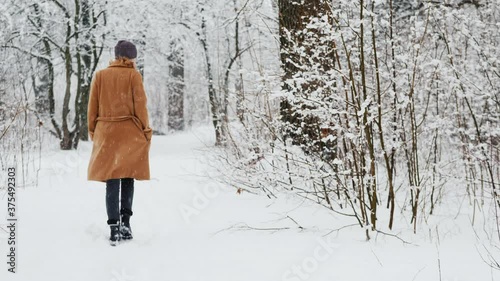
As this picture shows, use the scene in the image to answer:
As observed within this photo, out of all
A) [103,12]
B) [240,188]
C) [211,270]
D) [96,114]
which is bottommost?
[211,270]

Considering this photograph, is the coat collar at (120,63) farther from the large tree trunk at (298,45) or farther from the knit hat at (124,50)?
the large tree trunk at (298,45)

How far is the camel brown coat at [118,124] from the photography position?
3801 millimetres

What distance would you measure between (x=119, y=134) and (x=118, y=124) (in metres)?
0.09

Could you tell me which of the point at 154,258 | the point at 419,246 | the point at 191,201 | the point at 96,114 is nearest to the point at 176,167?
the point at 191,201

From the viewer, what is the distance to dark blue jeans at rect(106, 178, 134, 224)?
377 cm

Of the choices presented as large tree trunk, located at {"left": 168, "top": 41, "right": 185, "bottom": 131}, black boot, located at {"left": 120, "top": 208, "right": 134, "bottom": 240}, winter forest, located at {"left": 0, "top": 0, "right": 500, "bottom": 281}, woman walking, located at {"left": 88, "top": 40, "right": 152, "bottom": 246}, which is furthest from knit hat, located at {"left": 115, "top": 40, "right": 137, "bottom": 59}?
large tree trunk, located at {"left": 168, "top": 41, "right": 185, "bottom": 131}

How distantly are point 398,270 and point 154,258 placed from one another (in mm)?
1716

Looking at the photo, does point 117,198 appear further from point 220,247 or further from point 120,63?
point 120,63

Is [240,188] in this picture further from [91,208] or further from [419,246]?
[419,246]

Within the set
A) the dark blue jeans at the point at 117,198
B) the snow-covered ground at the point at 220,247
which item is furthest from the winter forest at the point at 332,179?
the dark blue jeans at the point at 117,198

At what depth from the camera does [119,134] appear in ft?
12.6

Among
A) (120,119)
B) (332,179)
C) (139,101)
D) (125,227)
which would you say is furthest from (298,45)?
(125,227)

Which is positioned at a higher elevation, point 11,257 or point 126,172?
point 126,172

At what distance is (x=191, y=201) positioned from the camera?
5.15 meters
